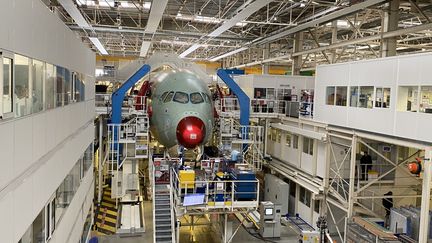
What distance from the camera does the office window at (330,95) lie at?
21.7 metres

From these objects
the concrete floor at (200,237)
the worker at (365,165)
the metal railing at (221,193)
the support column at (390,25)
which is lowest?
the concrete floor at (200,237)

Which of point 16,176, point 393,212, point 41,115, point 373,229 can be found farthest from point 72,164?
point 393,212

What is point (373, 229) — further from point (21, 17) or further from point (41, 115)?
point (21, 17)

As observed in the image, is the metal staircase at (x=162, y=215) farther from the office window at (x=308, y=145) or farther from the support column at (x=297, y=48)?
the support column at (x=297, y=48)

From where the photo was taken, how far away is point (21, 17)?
22.6 feet

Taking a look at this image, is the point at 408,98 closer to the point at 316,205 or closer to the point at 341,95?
the point at 341,95

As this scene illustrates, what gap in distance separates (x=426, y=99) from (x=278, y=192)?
538 inches

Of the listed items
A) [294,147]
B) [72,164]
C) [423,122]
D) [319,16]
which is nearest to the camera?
[72,164]

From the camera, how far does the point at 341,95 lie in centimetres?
2088

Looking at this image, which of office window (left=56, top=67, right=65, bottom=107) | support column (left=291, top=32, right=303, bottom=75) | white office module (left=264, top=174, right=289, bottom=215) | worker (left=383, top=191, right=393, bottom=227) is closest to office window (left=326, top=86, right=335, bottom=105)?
worker (left=383, top=191, right=393, bottom=227)

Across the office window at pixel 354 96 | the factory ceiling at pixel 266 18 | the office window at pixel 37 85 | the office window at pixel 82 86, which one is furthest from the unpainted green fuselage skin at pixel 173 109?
the office window at pixel 37 85

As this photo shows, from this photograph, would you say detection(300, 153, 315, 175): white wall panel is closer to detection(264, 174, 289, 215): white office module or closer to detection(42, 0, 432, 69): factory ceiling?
detection(264, 174, 289, 215): white office module

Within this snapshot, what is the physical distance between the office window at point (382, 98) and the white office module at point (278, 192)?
34.2 feet

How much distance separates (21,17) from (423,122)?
45.4 feet
